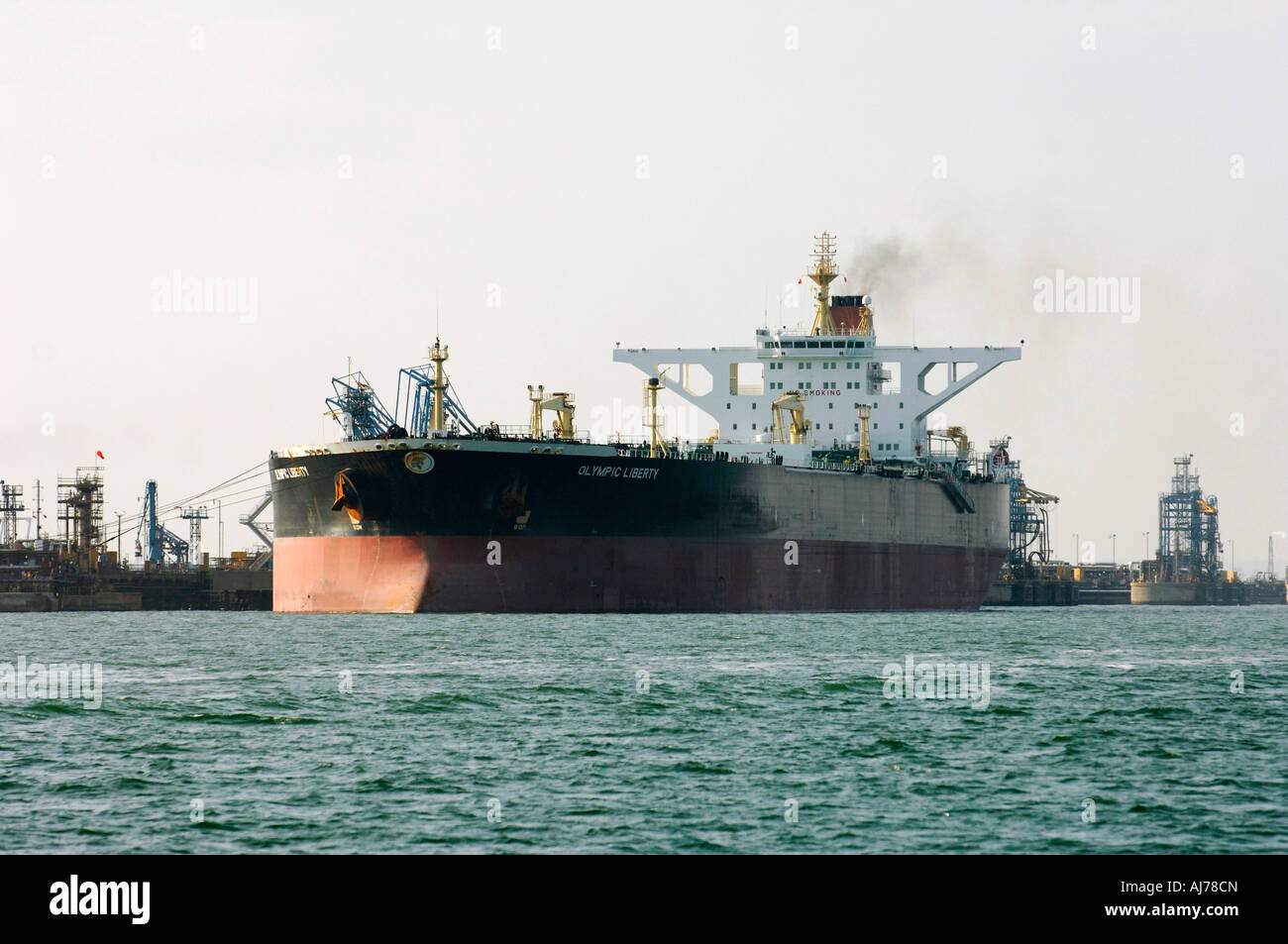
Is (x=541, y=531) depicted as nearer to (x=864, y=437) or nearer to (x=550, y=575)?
(x=550, y=575)

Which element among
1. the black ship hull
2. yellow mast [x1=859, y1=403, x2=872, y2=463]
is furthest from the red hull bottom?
yellow mast [x1=859, y1=403, x2=872, y2=463]

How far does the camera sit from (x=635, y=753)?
21.4 meters

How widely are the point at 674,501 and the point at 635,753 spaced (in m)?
31.0

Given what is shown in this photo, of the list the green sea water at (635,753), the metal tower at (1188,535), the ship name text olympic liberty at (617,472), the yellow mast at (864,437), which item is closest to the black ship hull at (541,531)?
the ship name text olympic liberty at (617,472)

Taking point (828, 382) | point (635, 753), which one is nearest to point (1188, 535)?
point (828, 382)

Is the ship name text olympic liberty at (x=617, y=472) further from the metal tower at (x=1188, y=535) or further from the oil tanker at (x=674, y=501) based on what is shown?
the metal tower at (x=1188, y=535)

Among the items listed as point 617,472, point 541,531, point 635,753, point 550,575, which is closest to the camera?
point 635,753

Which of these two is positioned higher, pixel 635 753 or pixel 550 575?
pixel 550 575

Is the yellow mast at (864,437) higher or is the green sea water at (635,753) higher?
the yellow mast at (864,437)

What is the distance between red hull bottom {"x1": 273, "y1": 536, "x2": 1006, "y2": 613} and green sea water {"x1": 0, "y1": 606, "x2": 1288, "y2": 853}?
9132 mm

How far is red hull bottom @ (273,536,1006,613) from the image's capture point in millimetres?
48938

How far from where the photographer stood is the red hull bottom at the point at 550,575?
48.9 meters

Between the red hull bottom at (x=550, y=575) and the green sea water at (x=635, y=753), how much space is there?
9.13 meters
